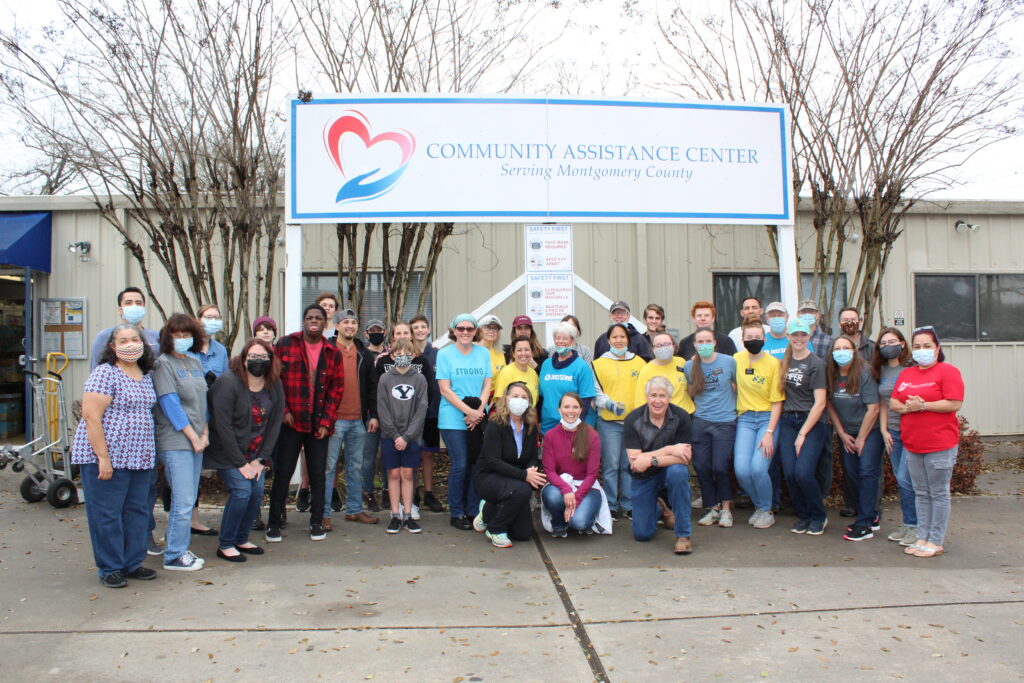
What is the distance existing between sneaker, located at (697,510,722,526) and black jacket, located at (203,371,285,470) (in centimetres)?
362

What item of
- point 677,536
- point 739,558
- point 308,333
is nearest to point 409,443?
point 308,333

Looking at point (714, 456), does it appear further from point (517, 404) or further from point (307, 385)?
point (307, 385)

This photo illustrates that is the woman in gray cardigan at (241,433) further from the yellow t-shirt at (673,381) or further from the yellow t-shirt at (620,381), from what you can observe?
the yellow t-shirt at (673,381)

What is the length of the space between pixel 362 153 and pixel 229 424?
3.32 m

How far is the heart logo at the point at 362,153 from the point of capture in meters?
7.68

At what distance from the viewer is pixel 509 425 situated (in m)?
6.17

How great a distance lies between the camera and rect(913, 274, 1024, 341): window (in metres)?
11.2

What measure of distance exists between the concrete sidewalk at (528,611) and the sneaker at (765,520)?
0.22 m

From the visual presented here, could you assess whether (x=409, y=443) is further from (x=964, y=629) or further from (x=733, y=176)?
(x=733, y=176)

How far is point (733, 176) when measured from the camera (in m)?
8.19

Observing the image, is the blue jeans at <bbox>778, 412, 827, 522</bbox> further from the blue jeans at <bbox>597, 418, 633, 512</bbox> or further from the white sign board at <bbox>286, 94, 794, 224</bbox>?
the white sign board at <bbox>286, 94, 794, 224</bbox>

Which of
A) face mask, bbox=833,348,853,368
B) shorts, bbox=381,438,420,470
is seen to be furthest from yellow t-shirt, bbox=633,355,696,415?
shorts, bbox=381,438,420,470

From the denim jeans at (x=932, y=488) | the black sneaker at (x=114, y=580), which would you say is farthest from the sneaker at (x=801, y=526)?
the black sneaker at (x=114, y=580)

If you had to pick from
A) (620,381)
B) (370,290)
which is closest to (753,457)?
(620,381)
